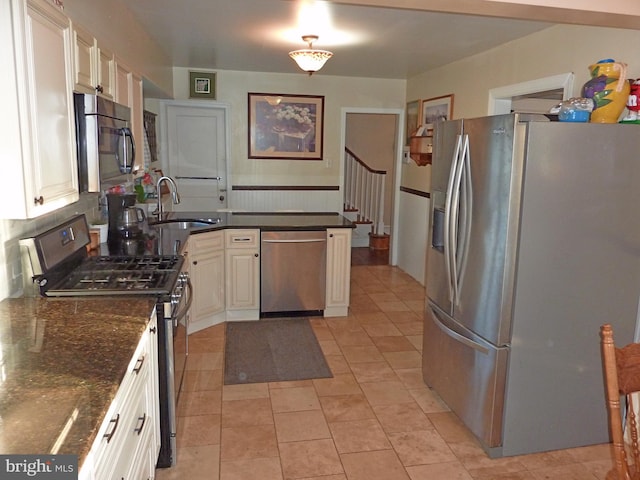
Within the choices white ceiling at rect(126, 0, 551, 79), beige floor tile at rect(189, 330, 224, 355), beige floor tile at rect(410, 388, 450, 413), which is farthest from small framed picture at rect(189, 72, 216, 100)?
beige floor tile at rect(410, 388, 450, 413)

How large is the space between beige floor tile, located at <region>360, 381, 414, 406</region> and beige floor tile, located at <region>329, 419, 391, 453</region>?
9.8 inches

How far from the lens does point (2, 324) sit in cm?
179

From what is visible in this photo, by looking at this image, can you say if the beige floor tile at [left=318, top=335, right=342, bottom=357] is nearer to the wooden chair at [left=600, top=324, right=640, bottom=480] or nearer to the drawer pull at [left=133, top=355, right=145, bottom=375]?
the drawer pull at [left=133, top=355, right=145, bottom=375]

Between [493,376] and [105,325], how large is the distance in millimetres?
1832

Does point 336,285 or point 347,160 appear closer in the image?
point 336,285

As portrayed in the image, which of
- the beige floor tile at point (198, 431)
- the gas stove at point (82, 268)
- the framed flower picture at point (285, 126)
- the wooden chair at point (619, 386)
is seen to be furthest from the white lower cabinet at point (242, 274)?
the wooden chair at point (619, 386)

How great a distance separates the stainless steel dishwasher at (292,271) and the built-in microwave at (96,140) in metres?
1.91

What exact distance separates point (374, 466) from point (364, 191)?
18.2 ft

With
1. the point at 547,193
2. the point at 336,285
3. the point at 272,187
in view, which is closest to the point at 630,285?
the point at 547,193

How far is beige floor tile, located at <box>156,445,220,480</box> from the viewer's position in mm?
2348

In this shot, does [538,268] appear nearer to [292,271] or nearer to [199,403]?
[199,403]

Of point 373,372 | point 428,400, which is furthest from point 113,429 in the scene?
point 373,372

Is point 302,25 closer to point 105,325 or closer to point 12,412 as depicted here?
Answer: point 105,325

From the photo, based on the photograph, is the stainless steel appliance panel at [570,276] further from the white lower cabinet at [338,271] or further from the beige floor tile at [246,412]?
the white lower cabinet at [338,271]
